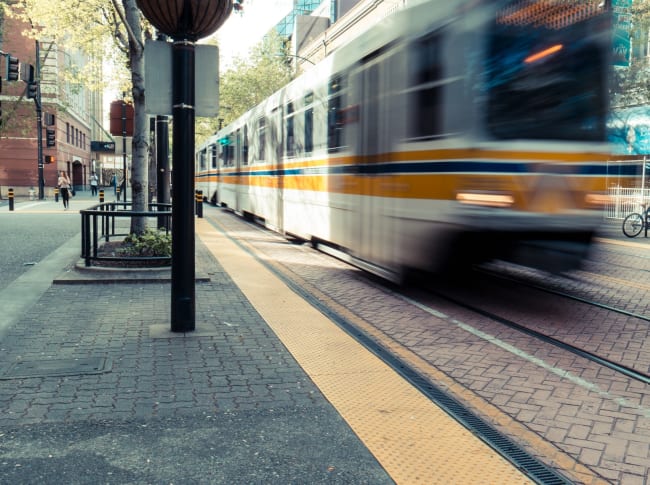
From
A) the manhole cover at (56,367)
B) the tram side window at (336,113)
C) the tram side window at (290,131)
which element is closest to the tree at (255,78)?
the tram side window at (290,131)

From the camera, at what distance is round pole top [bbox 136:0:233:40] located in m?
5.94

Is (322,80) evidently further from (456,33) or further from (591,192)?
(591,192)

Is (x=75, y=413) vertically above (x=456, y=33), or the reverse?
(x=456, y=33)

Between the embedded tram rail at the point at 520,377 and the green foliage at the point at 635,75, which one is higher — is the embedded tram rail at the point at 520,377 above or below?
below

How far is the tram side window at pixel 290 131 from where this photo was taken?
1374 cm

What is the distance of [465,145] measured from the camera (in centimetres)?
712

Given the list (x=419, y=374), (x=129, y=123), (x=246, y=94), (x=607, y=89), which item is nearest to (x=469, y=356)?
(x=419, y=374)

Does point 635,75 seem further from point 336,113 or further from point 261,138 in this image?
point 336,113

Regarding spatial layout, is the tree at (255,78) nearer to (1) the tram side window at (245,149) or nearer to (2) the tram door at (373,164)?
(1) the tram side window at (245,149)

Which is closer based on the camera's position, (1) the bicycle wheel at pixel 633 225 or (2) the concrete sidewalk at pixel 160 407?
(2) the concrete sidewalk at pixel 160 407

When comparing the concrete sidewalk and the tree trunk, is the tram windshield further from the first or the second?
the tree trunk

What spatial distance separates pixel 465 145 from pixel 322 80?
494 cm

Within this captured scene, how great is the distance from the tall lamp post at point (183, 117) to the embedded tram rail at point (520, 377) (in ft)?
5.60

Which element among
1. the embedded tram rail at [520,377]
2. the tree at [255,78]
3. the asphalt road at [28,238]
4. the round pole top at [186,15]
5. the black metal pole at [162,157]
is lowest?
the embedded tram rail at [520,377]
